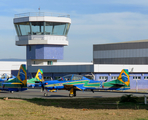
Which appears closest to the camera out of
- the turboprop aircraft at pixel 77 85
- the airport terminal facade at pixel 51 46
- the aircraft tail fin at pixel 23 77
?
the turboprop aircraft at pixel 77 85

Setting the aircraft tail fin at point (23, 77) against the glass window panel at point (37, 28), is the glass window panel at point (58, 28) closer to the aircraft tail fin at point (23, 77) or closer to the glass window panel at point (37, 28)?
the glass window panel at point (37, 28)

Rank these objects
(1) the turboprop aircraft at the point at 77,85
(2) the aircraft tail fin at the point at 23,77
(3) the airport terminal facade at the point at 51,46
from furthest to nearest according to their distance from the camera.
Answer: (3) the airport terminal facade at the point at 51,46, (2) the aircraft tail fin at the point at 23,77, (1) the turboprop aircraft at the point at 77,85

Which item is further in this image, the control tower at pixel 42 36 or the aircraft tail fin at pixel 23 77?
the control tower at pixel 42 36

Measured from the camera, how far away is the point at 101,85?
103 feet

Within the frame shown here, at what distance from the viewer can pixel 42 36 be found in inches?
2206

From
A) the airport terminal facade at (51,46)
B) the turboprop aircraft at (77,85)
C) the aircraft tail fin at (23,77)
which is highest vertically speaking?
the airport terminal facade at (51,46)

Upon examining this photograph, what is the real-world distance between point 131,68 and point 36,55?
787 inches

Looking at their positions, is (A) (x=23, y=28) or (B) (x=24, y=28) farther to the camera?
(A) (x=23, y=28)

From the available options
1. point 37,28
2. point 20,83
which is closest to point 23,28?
point 37,28

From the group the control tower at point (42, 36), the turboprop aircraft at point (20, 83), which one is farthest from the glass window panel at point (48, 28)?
the turboprop aircraft at point (20, 83)

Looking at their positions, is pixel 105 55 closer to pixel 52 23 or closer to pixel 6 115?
pixel 52 23

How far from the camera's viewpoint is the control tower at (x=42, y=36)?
55844mm

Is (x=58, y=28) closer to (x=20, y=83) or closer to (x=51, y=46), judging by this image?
(x=51, y=46)

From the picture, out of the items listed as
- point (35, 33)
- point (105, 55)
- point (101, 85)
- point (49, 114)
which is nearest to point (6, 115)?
point (49, 114)
